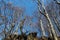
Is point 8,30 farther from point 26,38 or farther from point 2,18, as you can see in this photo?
point 2,18

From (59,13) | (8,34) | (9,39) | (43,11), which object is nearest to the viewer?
(43,11)

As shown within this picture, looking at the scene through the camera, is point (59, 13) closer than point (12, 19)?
No

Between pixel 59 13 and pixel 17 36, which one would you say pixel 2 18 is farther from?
pixel 59 13

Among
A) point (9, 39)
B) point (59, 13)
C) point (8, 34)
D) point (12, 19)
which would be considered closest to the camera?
point (9, 39)

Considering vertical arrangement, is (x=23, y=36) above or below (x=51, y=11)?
below

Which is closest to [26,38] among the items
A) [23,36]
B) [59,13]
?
[23,36]

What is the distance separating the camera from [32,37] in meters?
18.1

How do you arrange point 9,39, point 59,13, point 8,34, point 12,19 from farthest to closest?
1. point 59,13
2. point 12,19
3. point 8,34
4. point 9,39

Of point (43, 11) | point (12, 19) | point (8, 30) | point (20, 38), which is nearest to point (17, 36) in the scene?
point (20, 38)

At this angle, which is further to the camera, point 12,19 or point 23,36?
point 12,19

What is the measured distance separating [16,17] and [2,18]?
1593 millimetres

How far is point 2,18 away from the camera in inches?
920

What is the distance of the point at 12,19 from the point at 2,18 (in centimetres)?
124

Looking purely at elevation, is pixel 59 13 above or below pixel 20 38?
above
